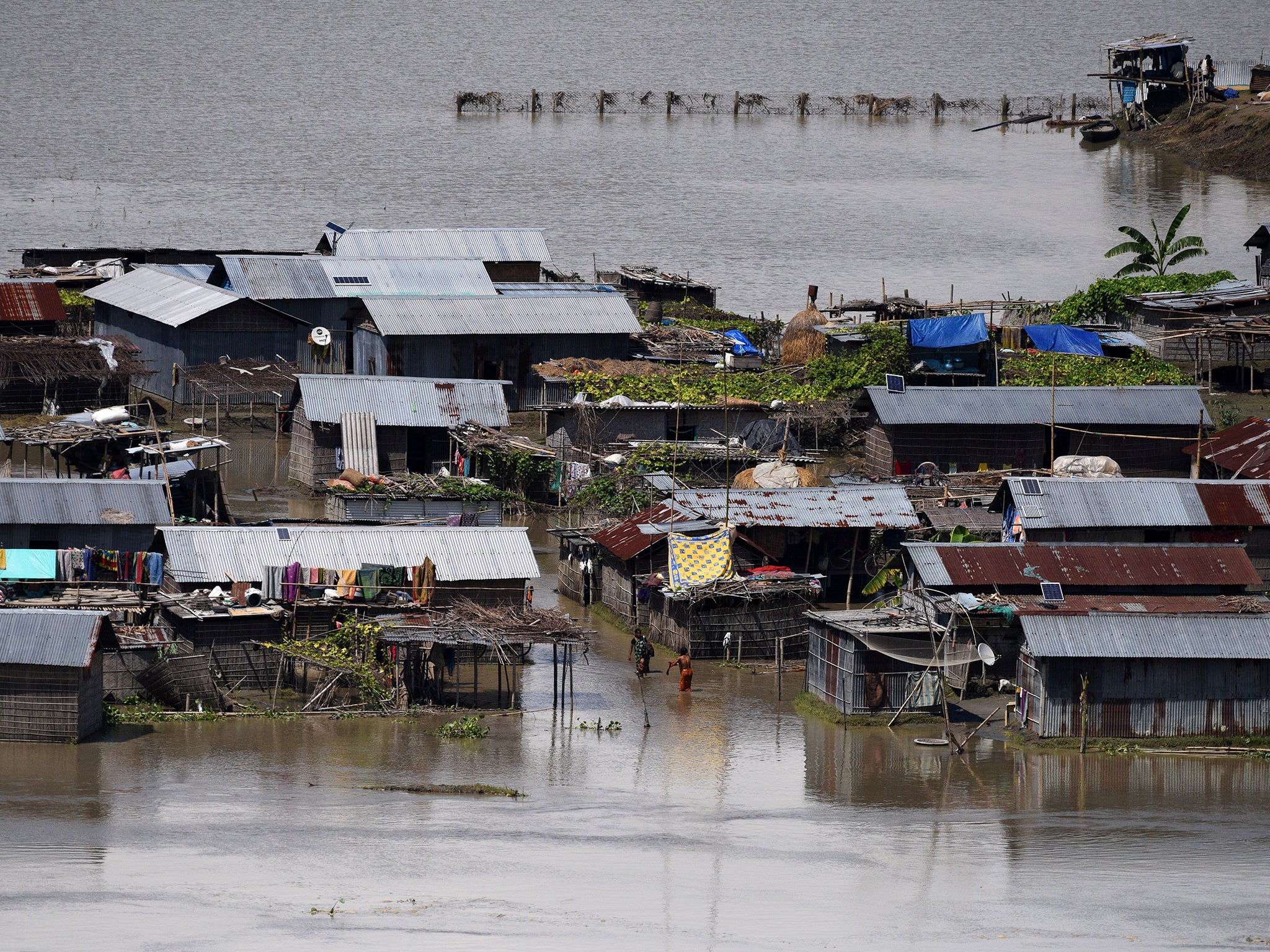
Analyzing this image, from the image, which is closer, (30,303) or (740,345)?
(30,303)

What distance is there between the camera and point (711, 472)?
40.8m

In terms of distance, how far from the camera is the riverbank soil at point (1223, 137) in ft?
270

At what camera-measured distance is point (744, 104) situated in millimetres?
105812

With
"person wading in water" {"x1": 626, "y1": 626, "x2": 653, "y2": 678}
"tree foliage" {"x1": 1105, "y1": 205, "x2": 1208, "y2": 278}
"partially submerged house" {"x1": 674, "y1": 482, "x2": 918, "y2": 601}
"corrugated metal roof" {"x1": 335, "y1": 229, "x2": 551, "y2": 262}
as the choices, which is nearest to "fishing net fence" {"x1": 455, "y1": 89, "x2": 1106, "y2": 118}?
"tree foliage" {"x1": 1105, "y1": 205, "x2": 1208, "y2": 278}

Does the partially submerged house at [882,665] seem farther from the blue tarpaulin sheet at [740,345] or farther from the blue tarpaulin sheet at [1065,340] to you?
the blue tarpaulin sheet at [1065,340]

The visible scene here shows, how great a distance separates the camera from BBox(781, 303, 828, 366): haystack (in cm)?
5012

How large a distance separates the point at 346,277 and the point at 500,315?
191 inches

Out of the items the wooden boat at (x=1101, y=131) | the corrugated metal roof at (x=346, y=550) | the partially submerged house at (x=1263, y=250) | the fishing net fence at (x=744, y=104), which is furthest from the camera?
the fishing net fence at (x=744, y=104)

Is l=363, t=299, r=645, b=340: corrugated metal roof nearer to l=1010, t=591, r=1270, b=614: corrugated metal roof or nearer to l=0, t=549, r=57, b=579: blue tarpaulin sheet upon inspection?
l=0, t=549, r=57, b=579: blue tarpaulin sheet

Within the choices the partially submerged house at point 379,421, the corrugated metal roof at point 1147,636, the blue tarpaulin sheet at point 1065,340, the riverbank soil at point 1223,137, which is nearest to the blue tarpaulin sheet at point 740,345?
the blue tarpaulin sheet at point 1065,340

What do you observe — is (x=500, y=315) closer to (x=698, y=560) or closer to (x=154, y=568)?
(x=698, y=560)

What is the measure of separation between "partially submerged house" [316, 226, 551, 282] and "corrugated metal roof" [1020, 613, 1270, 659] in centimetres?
2748

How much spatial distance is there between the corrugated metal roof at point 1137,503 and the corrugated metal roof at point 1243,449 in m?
2.30

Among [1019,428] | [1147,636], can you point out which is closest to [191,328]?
[1019,428]
